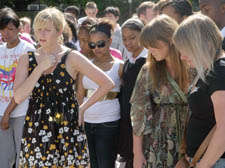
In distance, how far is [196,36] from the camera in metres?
1.94

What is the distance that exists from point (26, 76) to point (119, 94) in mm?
1062

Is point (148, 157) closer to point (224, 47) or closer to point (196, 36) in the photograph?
point (196, 36)

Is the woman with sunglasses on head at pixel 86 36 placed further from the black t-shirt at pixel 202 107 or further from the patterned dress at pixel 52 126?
the black t-shirt at pixel 202 107

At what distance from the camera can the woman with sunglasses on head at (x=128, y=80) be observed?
3340mm

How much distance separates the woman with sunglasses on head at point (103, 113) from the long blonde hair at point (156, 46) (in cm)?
103

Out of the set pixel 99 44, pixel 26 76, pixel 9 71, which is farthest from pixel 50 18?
pixel 9 71

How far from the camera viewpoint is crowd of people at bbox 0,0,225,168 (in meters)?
1.97

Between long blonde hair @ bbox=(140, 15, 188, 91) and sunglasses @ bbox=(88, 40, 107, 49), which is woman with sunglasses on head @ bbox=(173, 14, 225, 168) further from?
sunglasses @ bbox=(88, 40, 107, 49)

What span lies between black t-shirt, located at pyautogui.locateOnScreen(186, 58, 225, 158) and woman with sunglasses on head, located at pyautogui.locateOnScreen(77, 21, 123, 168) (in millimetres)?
1366

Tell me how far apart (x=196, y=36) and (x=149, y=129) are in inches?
32.0

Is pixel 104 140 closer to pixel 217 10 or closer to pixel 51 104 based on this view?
pixel 51 104

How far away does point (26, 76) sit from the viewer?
9.20 ft

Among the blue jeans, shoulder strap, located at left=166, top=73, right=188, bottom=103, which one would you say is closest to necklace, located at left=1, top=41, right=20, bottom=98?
the blue jeans

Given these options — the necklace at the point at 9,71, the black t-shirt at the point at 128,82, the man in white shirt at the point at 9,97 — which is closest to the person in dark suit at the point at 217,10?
the black t-shirt at the point at 128,82
